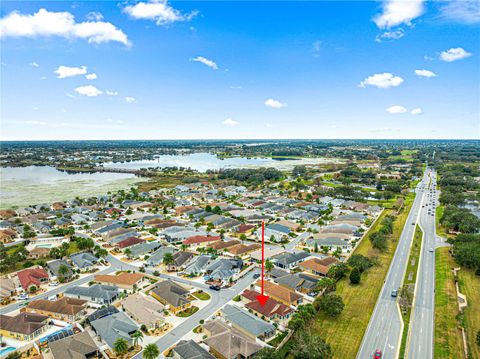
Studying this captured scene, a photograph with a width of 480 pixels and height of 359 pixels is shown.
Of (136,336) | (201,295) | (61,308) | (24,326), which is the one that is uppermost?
(136,336)

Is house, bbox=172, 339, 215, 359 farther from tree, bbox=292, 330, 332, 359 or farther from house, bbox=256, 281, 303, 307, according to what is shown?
house, bbox=256, 281, 303, 307

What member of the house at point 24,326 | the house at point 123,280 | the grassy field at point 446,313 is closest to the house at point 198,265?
the house at point 123,280

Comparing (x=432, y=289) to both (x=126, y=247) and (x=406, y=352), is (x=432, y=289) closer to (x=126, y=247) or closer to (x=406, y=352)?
(x=406, y=352)

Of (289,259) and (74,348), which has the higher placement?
(289,259)

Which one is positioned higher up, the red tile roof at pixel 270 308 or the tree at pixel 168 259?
the tree at pixel 168 259

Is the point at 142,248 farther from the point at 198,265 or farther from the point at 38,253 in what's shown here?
the point at 38,253

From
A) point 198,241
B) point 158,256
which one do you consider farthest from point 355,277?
point 158,256

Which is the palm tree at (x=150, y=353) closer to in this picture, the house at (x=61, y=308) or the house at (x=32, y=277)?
the house at (x=61, y=308)

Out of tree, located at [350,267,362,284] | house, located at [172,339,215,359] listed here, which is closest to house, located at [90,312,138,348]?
house, located at [172,339,215,359]
